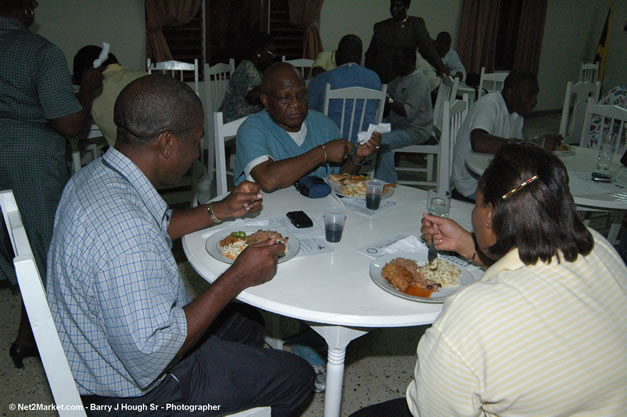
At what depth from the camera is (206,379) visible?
1247mm

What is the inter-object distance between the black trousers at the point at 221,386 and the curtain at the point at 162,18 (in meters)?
4.62

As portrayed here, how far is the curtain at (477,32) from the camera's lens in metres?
7.62

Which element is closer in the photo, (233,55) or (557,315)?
(557,315)

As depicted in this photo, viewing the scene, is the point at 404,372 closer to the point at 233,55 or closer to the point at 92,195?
the point at 92,195

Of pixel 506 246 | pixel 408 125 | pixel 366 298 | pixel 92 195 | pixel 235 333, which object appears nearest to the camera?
pixel 506 246

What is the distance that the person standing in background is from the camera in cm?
196

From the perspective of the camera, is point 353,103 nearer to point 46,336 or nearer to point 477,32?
point 46,336

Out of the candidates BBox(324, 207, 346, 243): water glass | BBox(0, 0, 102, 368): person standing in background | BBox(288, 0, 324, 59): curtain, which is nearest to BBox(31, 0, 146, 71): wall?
BBox(288, 0, 324, 59): curtain

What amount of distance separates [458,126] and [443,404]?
2560 mm

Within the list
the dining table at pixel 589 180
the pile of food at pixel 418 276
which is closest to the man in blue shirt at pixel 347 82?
the dining table at pixel 589 180

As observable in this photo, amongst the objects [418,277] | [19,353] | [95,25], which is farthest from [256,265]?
[95,25]

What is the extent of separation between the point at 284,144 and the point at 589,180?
1.55 meters

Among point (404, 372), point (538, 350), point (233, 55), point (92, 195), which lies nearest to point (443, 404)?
point (538, 350)

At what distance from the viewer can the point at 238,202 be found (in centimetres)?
160
